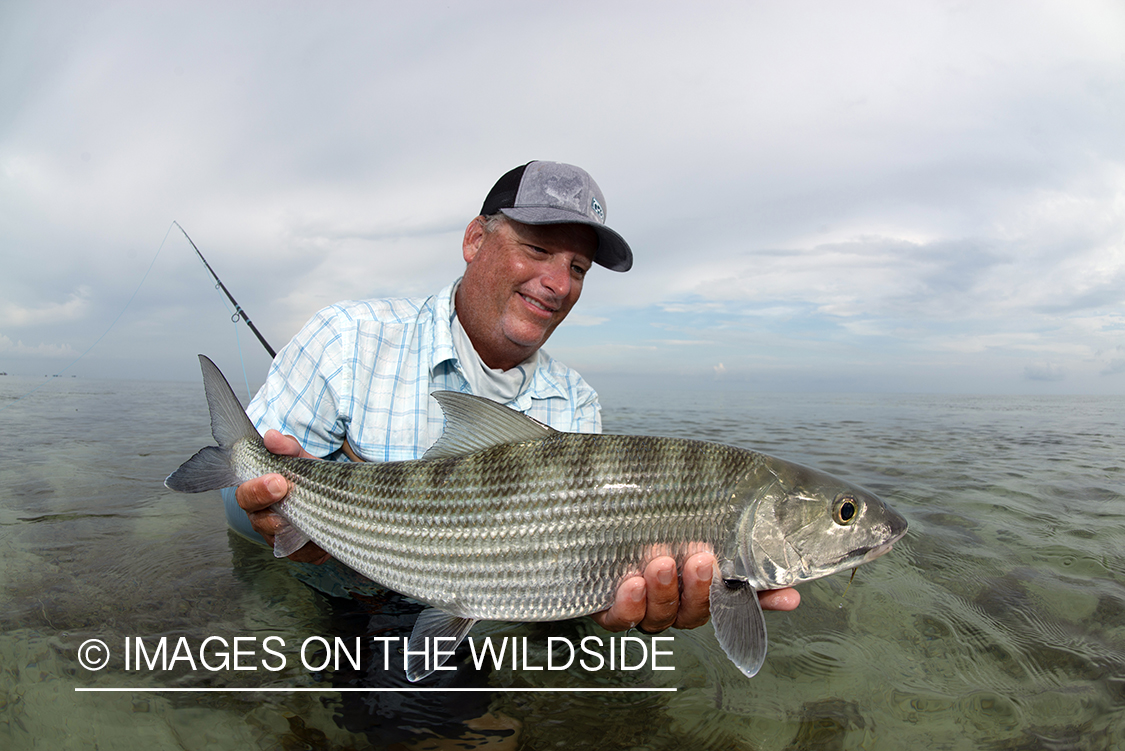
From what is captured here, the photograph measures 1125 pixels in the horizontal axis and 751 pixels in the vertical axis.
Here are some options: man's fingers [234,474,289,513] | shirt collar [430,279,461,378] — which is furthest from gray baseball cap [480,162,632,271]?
man's fingers [234,474,289,513]

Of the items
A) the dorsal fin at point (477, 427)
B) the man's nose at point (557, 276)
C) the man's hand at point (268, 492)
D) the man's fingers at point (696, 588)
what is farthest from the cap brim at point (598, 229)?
the man's fingers at point (696, 588)

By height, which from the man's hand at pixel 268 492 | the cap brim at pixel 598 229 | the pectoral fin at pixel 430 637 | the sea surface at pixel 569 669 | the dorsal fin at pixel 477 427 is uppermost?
the cap brim at pixel 598 229

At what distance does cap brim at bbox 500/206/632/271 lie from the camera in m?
3.64

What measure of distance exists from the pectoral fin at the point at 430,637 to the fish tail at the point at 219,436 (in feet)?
4.54

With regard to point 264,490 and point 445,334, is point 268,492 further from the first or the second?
point 445,334

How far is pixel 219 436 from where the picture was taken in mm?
3072

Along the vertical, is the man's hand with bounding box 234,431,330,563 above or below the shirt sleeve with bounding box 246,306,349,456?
below

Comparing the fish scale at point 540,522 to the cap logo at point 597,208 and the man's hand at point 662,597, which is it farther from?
the cap logo at point 597,208

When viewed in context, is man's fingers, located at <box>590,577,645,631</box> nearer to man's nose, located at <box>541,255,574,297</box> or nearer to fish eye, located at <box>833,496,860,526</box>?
fish eye, located at <box>833,496,860,526</box>

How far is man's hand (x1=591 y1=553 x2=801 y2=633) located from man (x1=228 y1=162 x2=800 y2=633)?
1885 millimetres

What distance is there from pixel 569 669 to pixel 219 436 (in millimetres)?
2523

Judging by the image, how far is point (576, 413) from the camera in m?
4.67

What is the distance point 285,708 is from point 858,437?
1434 cm

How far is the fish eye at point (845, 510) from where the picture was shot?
250 centimetres
